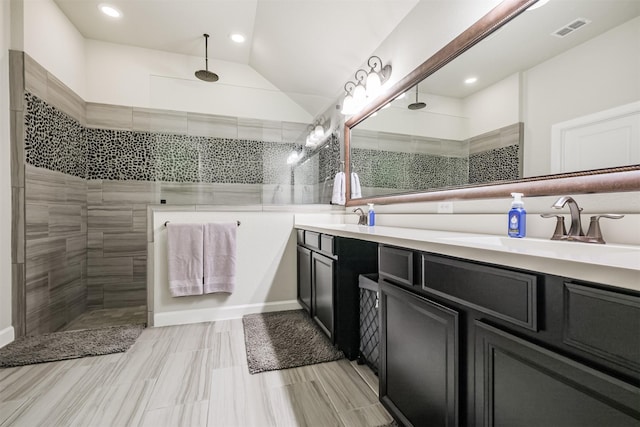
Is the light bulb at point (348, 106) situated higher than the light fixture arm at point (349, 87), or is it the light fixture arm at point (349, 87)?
the light fixture arm at point (349, 87)

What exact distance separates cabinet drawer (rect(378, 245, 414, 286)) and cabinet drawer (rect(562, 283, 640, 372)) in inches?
19.8

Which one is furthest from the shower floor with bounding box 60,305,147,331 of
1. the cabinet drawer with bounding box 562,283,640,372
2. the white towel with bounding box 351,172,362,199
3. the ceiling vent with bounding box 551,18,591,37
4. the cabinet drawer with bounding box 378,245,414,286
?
the ceiling vent with bounding box 551,18,591,37

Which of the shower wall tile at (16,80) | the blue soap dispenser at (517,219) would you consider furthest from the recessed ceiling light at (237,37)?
the blue soap dispenser at (517,219)

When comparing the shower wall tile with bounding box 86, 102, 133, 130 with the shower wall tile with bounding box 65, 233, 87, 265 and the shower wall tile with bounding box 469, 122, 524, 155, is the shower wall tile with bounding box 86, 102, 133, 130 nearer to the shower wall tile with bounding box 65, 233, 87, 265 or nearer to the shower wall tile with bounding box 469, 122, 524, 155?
the shower wall tile with bounding box 65, 233, 87, 265

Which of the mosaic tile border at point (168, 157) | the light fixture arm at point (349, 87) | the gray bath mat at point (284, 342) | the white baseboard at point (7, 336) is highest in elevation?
the light fixture arm at point (349, 87)

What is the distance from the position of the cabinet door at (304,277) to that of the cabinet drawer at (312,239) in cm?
7

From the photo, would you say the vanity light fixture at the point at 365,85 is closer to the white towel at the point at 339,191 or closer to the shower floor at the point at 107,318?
the white towel at the point at 339,191

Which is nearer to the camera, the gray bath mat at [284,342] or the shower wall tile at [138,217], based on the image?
the gray bath mat at [284,342]

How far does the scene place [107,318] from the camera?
2.66 m

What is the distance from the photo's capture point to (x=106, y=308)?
9.71ft

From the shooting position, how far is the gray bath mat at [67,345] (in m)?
1.79

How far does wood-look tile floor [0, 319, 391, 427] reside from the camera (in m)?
1.27

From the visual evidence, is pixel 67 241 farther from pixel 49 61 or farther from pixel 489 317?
pixel 489 317

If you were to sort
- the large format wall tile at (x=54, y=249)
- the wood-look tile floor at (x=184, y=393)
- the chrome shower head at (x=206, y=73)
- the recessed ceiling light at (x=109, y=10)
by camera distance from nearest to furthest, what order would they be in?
the wood-look tile floor at (x=184, y=393) < the large format wall tile at (x=54, y=249) < the recessed ceiling light at (x=109, y=10) < the chrome shower head at (x=206, y=73)
